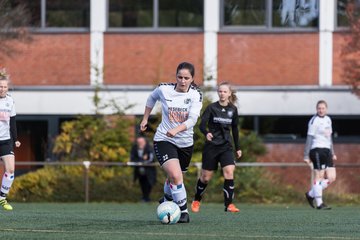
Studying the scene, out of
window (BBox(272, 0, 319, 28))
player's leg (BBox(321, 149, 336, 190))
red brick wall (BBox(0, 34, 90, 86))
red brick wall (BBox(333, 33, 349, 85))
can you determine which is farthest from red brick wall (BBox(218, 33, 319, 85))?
player's leg (BBox(321, 149, 336, 190))

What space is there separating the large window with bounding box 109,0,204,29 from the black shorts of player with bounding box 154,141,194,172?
17076 mm

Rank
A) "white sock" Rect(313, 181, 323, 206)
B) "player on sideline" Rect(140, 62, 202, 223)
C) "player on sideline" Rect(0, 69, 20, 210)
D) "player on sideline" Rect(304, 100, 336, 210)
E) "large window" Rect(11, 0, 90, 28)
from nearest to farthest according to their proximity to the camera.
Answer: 1. "player on sideline" Rect(140, 62, 202, 223)
2. "player on sideline" Rect(0, 69, 20, 210)
3. "player on sideline" Rect(304, 100, 336, 210)
4. "white sock" Rect(313, 181, 323, 206)
5. "large window" Rect(11, 0, 90, 28)

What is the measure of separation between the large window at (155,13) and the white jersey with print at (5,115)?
14.0 metres

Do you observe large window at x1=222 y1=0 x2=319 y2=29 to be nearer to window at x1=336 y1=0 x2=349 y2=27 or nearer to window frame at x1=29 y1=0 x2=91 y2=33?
window at x1=336 y1=0 x2=349 y2=27

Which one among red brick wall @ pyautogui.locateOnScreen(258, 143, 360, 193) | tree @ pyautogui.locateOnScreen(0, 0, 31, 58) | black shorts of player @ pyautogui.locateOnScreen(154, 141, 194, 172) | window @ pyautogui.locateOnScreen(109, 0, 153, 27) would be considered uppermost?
window @ pyautogui.locateOnScreen(109, 0, 153, 27)

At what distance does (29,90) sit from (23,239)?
20.3 meters

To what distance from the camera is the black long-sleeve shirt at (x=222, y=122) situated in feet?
55.8

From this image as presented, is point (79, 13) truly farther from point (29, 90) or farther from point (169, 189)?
point (169, 189)

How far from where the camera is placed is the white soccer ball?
12969 mm

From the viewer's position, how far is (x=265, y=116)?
30.4 meters

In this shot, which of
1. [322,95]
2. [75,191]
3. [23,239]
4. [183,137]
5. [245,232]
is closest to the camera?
[23,239]

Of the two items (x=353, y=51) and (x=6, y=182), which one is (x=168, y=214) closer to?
(x=6, y=182)

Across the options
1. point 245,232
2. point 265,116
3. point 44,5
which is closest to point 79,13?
point 44,5

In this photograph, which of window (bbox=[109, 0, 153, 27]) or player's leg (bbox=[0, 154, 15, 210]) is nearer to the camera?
player's leg (bbox=[0, 154, 15, 210])
